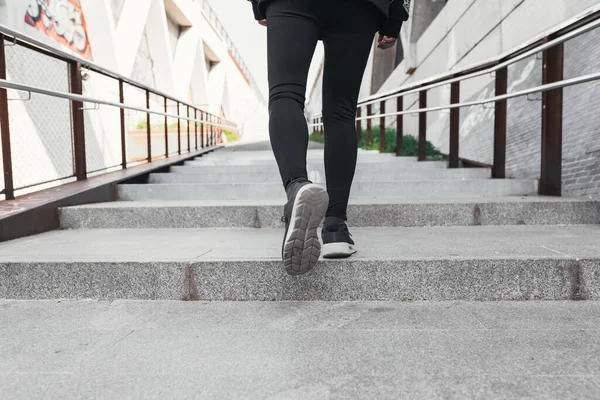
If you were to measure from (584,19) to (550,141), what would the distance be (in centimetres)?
76

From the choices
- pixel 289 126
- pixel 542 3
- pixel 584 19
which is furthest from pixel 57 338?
pixel 542 3

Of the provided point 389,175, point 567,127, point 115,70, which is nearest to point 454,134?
point 389,175

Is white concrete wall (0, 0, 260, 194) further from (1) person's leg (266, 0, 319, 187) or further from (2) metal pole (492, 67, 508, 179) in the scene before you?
(2) metal pole (492, 67, 508, 179)

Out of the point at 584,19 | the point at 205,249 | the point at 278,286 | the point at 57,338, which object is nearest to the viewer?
the point at 57,338

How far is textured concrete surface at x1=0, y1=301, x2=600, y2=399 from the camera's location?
3.47ft

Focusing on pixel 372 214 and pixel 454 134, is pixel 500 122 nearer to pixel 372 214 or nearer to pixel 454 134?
pixel 454 134

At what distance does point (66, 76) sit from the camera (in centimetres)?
Result: 369

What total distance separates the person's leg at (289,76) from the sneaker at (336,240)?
0.30 meters

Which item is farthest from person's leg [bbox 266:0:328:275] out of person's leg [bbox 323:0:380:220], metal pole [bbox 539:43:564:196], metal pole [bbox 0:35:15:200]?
metal pole [bbox 539:43:564:196]

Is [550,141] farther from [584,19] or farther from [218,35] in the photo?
[218,35]

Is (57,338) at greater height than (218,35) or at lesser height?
lesser

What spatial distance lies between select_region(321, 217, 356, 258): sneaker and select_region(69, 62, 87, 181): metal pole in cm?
264

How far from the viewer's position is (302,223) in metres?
1.44

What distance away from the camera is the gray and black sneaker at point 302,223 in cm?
143
